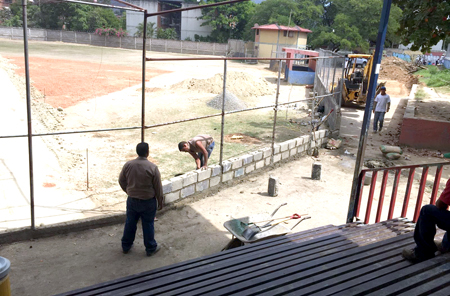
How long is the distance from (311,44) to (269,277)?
5061cm

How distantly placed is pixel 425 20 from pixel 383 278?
326 inches

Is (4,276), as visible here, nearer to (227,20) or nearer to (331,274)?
(331,274)

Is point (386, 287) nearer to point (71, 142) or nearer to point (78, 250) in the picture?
point (78, 250)

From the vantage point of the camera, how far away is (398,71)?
111 feet

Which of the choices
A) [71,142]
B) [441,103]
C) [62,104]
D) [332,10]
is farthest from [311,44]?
[71,142]

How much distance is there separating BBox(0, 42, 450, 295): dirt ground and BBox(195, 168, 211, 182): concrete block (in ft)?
1.46

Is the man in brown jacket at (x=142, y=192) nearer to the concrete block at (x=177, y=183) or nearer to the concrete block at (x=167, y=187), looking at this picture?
the concrete block at (x=167, y=187)

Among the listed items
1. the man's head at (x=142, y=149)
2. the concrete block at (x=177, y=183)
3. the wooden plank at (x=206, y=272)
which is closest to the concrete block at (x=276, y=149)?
the concrete block at (x=177, y=183)

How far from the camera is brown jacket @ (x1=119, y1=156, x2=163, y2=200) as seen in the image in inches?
223

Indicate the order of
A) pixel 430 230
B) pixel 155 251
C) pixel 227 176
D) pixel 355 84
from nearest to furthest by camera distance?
pixel 430 230 → pixel 155 251 → pixel 227 176 → pixel 355 84

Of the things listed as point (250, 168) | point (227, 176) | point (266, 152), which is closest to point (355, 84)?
point (266, 152)

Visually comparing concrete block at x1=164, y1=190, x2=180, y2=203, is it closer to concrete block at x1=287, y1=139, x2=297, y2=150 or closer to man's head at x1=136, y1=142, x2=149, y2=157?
man's head at x1=136, y1=142, x2=149, y2=157

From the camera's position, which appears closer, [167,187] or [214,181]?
[167,187]

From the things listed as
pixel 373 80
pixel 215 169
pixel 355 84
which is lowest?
pixel 215 169
